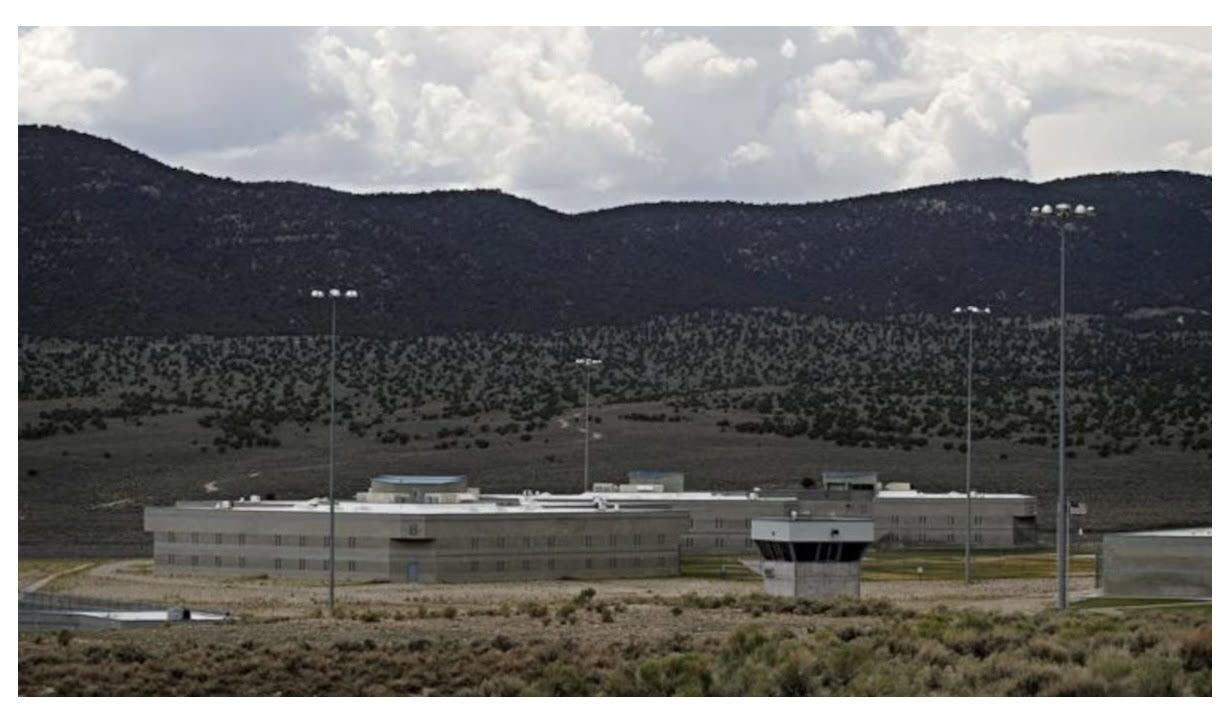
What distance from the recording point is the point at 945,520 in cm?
10900

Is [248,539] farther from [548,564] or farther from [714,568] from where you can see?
[714,568]

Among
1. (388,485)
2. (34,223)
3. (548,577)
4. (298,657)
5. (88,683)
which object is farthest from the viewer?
(34,223)

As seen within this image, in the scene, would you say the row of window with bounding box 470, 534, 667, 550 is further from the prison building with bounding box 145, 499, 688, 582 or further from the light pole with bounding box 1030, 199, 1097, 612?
the light pole with bounding box 1030, 199, 1097, 612

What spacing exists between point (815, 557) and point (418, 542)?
62.1ft

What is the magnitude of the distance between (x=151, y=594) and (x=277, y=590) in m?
3.96

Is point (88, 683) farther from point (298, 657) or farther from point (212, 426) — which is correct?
point (212, 426)

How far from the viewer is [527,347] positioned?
7411 inches

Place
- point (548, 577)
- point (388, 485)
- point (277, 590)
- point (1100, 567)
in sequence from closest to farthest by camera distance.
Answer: point (1100, 567), point (277, 590), point (548, 577), point (388, 485)

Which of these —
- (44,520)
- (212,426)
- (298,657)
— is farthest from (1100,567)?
(212,426)

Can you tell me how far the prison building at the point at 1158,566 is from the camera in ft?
224

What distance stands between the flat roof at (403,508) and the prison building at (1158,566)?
76.3ft

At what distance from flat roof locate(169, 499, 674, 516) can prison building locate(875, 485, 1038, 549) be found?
18549 mm

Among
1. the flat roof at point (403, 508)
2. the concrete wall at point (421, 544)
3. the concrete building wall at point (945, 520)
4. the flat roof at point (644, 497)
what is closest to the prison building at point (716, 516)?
the flat roof at point (644, 497)

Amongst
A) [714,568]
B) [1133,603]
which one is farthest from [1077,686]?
[714,568]
